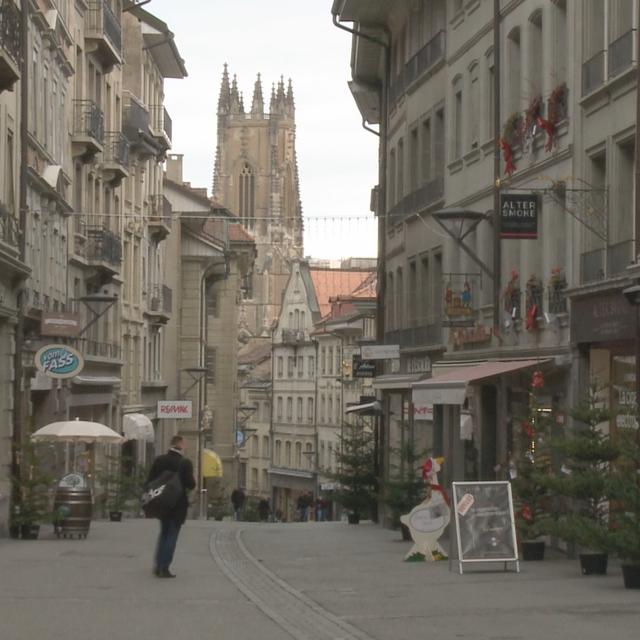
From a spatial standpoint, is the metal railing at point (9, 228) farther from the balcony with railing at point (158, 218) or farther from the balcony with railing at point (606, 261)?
the balcony with railing at point (158, 218)

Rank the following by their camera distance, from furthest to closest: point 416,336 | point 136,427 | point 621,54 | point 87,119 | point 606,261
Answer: point 136,427 → point 87,119 → point 416,336 → point 606,261 → point 621,54

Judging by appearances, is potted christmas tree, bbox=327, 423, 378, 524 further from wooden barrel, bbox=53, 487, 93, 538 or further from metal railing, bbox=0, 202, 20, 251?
wooden barrel, bbox=53, 487, 93, 538

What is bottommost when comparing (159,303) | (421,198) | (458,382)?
(458,382)

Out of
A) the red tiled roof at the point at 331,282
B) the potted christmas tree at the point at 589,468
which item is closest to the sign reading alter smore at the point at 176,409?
the potted christmas tree at the point at 589,468

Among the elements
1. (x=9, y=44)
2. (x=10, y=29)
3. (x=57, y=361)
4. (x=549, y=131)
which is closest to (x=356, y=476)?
(x=57, y=361)

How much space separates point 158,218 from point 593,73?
136ft

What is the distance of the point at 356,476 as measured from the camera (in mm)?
43750

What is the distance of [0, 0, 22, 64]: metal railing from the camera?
26.3m

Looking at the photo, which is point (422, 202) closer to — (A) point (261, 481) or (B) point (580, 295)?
(B) point (580, 295)

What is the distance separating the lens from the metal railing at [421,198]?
1531 inches

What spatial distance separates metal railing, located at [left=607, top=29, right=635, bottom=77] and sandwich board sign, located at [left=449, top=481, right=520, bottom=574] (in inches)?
232

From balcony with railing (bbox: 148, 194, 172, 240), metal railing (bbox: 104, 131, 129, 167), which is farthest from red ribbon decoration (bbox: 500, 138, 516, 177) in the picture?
balcony with railing (bbox: 148, 194, 172, 240)

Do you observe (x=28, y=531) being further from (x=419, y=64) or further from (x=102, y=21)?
(x=102, y=21)

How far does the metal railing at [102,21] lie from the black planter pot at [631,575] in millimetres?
35563
